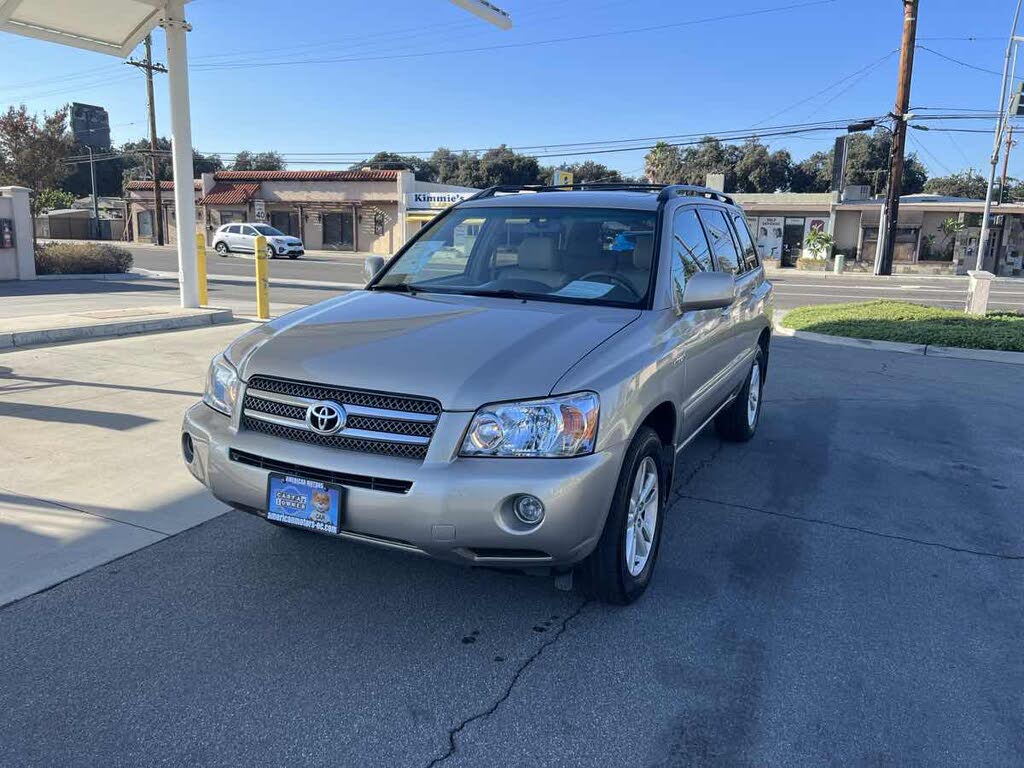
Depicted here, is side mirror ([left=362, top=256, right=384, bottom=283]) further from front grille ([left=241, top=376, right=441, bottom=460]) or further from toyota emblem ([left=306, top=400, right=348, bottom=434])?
toyota emblem ([left=306, top=400, right=348, bottom=434])

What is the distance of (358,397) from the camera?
3.09 meters

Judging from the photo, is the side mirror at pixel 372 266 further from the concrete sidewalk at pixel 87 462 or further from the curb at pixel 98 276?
the curb at pixel 98 276

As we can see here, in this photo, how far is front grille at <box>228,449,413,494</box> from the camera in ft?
9.66

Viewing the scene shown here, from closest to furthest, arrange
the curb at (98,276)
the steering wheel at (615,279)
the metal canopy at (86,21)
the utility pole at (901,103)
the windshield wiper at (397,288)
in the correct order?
the steering wheel at (615,279) → the windshield wiper at (397,288) → the metal canopy at (86,21) → the curb at (98,276) → the utility pole at (901,103)

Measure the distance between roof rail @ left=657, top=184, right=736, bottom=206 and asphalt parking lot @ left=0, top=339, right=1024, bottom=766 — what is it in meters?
1.93

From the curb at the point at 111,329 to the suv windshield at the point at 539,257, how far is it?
22.3 ft

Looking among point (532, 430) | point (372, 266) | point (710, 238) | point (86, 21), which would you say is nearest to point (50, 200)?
point (86, 21)

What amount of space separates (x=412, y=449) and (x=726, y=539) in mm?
2228

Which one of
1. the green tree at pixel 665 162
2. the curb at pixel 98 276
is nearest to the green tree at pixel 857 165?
the green tree at pixel 665 162

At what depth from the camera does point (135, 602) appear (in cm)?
346

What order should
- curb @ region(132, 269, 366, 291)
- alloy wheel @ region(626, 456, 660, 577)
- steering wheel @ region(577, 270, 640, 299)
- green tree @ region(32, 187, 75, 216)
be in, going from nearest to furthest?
alloy wheel @ region(626, 456, 660, 577) < steering wheel @ region(577, 270, 640, 299) < curb @ region(132, 269, 366, 291) < green tree @ region(32, 187, 75, 216)

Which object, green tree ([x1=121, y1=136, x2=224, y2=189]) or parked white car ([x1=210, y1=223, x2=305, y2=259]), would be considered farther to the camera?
green tree ([x1=121, y1=136, x2=224, y2=189])

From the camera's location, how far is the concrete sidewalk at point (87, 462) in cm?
396

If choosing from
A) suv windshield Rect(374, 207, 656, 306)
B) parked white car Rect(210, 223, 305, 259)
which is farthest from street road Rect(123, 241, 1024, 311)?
suv windshield Rect(374, 207, 656, 306)
